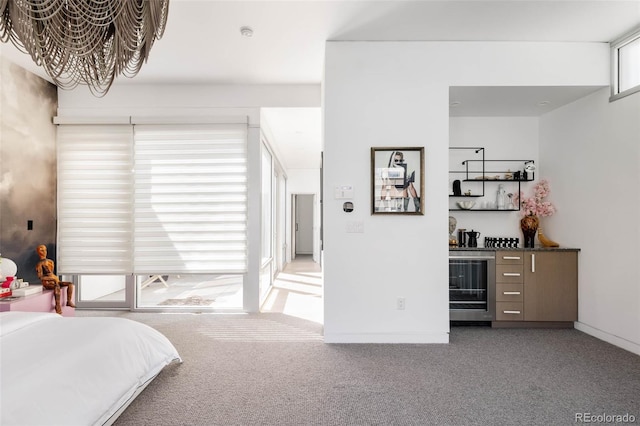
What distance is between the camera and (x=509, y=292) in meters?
3.44

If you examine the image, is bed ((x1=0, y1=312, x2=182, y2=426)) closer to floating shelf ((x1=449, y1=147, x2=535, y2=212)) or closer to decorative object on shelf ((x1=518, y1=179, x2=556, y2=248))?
floating shelf ((x1=449, y1=147, x2=535, y2=212))

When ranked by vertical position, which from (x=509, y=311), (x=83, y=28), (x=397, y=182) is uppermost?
(x=83, y=28)

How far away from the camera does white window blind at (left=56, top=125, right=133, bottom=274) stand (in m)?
3.95

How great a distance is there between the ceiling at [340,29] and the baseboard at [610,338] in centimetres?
241

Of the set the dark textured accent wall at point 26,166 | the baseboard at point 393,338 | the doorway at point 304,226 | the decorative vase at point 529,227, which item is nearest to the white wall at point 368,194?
the baseboard at point 393,338

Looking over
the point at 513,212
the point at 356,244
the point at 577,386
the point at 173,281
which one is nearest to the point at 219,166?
the point at 173,281

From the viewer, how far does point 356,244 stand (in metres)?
3.05

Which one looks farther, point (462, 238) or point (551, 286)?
point (462, 238)

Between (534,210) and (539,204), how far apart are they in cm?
10

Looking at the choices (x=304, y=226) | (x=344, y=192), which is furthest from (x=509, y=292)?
(x=304, y=226)

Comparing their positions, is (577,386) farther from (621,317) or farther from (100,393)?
(100,393)

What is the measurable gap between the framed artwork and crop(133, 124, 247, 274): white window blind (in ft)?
5.87

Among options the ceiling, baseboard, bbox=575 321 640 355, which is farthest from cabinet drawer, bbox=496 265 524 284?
the ceiling

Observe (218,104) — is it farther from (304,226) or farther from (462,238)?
(304,226)
